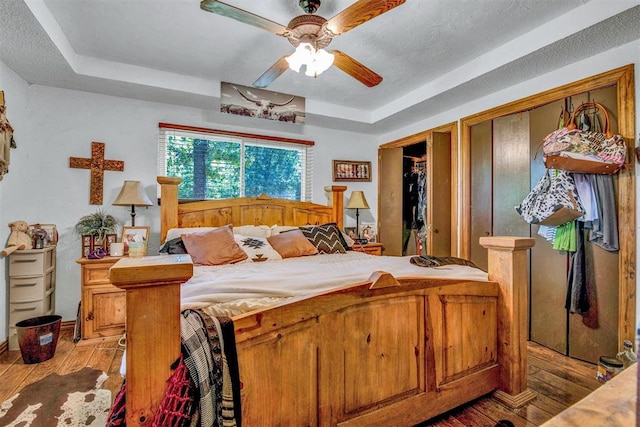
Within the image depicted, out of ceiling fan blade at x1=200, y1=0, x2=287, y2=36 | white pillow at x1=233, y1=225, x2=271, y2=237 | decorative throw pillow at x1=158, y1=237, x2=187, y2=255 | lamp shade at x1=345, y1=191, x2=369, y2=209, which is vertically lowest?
decorative throw pillow at x1=158, y1=237, x2=187, y2=255

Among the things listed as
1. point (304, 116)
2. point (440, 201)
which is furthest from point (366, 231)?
point (304, 116)

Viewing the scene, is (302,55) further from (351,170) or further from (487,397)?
(351,170)

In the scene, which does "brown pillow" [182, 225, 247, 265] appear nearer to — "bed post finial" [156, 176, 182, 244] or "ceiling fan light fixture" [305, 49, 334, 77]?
"bed post finial" [156, 176, 182, 244]

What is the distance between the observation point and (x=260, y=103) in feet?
10.5

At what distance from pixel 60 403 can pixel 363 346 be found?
1.81m

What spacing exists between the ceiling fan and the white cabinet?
2.44 meters

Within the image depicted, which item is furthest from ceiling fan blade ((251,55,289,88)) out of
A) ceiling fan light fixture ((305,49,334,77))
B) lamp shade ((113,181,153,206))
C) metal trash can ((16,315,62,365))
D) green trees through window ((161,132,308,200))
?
metal trash can ((16,315,62,365))

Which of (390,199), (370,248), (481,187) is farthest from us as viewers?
(390,199)

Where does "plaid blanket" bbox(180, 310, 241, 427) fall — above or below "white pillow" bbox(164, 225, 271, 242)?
below

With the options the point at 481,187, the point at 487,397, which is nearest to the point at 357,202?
the point at 481,187

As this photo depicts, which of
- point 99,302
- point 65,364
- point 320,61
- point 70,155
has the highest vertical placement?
point 320,61

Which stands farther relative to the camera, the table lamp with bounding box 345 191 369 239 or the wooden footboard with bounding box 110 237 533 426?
the table lamp with bounding box 345 191 369 239

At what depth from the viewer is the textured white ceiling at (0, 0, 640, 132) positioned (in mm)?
1965

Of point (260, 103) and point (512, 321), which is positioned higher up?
point (260, 103)
